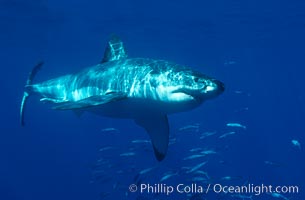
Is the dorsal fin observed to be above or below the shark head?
above

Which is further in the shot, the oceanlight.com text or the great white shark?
the oceanlight.com text

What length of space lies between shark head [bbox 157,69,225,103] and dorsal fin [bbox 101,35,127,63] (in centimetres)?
243

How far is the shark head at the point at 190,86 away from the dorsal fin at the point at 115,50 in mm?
2425

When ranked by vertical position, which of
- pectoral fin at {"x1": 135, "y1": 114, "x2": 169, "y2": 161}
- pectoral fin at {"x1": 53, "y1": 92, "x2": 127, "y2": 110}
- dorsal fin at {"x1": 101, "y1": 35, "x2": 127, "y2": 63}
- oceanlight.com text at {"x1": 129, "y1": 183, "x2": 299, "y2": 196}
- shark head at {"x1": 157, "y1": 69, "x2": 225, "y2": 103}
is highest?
dorsal fin at {"x1": 101, "y1": 35, "x2": 127, "y2": 63}

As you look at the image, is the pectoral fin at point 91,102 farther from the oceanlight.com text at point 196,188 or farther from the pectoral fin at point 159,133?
the oceanlight.com text at point 196,188

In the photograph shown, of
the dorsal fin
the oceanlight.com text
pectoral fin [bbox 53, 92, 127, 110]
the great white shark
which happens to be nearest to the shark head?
the great white shark

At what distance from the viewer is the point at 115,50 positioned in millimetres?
7277

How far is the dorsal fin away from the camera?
725 centimetres

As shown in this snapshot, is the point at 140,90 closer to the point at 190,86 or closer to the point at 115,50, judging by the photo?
the point at 190,86

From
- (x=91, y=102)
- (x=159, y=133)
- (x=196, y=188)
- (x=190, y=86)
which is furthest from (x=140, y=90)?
(x=196, y=188)

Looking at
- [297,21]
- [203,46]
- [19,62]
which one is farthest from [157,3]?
[19,62]

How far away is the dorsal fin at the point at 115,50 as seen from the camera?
23.8 feet

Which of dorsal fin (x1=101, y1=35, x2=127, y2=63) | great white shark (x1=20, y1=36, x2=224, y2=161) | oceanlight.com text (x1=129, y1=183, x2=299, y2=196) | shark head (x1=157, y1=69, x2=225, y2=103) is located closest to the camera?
shark head (x1=157, y1=69, x2=225, y2=103)

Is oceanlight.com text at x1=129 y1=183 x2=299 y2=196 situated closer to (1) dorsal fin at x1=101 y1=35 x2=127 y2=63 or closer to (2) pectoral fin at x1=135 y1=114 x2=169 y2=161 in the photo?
(2) pectoral fin at x1=135 y1=114 x2=169 y2=161
